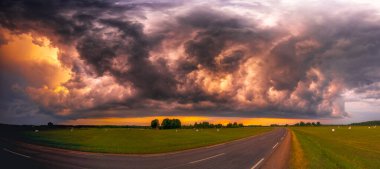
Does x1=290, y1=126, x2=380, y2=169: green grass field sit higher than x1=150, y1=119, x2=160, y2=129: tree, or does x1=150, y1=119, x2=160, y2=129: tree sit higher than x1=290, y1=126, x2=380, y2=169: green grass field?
x1=150, y1=119, x2=160, y2=129: tree

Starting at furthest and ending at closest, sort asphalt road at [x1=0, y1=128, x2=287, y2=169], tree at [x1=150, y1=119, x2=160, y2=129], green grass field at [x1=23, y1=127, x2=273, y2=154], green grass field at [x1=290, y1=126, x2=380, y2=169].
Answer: tree at [x1=150, y1=119, x2=160, y2=129]
green grass field at [x1=23, y1=127, x2=273, y2=154]
green grass field at [x1=290, y1=126, x2=380, y2=169]
asphalt road at [x1=0, y1=128, x2=287, y2=169]

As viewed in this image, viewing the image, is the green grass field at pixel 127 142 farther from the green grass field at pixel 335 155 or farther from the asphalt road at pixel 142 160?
the green grass field at pixel 335 155

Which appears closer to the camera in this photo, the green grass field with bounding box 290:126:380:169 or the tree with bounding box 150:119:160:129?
the green grass field with bounding box 290:126:380:169

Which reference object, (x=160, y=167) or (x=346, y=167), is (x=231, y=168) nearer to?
(x=160, y=167)

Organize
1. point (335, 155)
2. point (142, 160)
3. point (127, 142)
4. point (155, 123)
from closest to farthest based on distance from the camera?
point (142, 160)
point (335, 155)
point (127, 142)
point (155, 123)

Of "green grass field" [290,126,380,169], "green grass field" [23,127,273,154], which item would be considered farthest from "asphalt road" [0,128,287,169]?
"green grass field" [23,127,273,154]

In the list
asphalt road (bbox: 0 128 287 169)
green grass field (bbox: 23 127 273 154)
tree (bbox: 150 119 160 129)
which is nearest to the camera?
asphalt road (bbox: 0 128 287 169)

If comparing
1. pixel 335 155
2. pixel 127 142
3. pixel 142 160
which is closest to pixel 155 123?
pixel 127 142

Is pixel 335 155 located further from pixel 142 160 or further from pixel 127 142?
pixel 127 142

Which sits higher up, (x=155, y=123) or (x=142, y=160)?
(x=155, y=123)

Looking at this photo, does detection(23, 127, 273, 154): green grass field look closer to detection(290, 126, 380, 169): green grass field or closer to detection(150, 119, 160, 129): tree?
detection(290, 126, 380, 169): green grass field

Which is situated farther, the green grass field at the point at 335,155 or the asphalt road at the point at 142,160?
the green grass field at the point at 335,155

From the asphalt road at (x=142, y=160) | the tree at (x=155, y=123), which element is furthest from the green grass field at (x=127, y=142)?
the tree at (x=155, y=123)

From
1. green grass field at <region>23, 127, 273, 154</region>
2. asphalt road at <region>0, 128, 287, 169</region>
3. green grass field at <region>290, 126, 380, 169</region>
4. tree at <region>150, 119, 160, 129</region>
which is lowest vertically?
green grass field at <region>290, 126, 380, 169</region>
